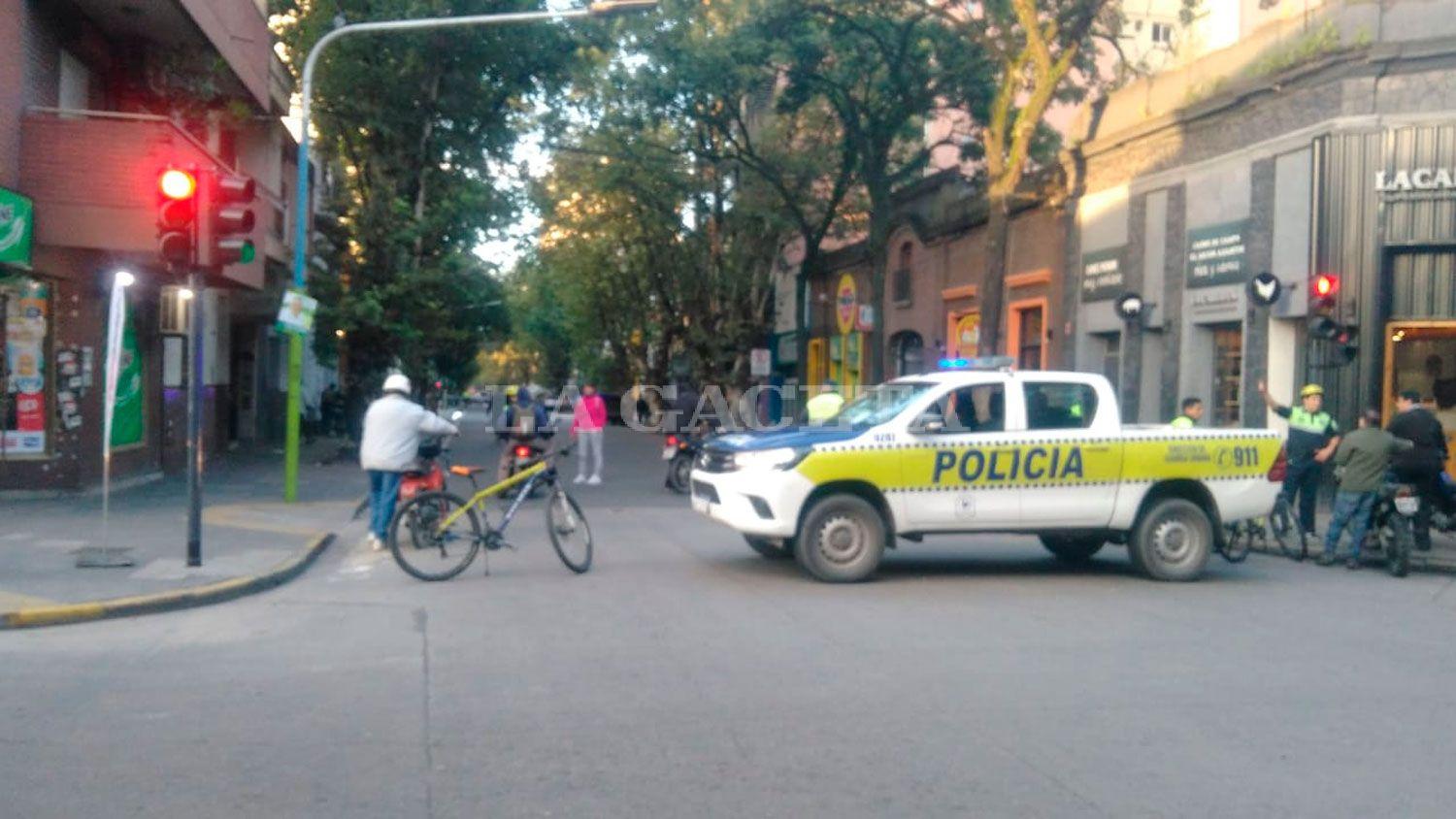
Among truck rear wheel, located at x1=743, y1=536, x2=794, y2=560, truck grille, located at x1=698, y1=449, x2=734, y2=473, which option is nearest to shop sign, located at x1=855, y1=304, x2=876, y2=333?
truck rear wheel, located at x1=743, y1=536, x2=794, y2=560

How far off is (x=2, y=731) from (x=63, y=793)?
1268mm

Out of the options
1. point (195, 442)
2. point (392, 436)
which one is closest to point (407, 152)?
point (392, 436)

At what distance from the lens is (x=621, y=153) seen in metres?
35.7

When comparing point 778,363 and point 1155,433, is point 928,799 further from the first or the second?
point 778,363

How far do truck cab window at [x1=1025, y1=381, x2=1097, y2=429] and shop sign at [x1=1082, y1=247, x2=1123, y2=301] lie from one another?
43.9ft

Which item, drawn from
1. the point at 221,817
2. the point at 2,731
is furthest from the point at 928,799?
the point at 2,731

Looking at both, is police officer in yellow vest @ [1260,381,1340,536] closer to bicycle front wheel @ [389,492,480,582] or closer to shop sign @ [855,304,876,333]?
bicycle front wheel @ [389,492,480,582]

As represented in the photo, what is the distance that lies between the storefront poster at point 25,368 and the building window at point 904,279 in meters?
23.3

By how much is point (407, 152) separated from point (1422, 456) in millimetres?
20375

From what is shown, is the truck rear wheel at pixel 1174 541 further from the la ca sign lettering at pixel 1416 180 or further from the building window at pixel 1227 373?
the building window at pixel 1227 373

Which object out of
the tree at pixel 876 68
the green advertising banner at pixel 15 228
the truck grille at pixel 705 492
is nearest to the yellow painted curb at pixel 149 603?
the truck grille at pixel 705 492

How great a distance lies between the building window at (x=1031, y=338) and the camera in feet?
95.5

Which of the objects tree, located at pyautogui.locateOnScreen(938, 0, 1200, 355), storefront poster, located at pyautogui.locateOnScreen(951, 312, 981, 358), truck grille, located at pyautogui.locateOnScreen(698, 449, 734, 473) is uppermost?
tree, located at pyautogui.locateOnScreen(938, 0, 1200, 355)

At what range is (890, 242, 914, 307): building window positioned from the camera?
3709cm
